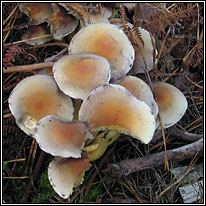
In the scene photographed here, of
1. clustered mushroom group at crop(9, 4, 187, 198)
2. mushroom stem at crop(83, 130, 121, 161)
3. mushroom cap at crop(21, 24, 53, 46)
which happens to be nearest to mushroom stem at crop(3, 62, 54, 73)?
clustered mushroom group at crop(9, 4, 187, 198)

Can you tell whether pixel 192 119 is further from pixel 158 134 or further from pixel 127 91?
pixel 127 91

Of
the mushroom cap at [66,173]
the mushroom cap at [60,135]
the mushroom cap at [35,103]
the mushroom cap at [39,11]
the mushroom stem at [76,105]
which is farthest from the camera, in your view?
the mushroom cap at [39,11]

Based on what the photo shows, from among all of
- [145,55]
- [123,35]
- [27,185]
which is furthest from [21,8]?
[27,185]

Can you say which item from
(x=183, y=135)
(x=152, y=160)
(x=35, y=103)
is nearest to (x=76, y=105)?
(x=35, y=103)

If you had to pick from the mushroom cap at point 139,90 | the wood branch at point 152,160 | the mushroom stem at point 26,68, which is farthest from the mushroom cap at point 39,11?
the wood branch at point 152,160

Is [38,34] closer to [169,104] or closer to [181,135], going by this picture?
[169,104]

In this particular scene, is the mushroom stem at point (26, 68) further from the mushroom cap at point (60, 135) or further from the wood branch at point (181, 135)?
the wood branch at point (181, 135)
